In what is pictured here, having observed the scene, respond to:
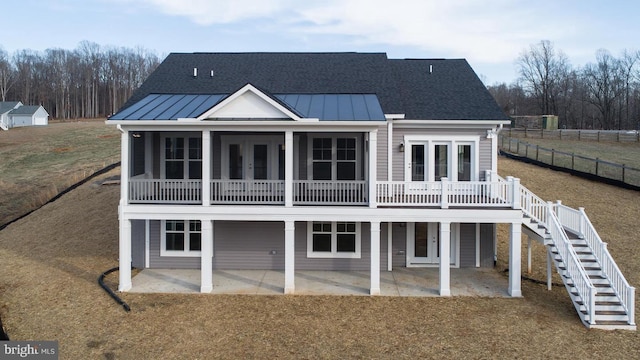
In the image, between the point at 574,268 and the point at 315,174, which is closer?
the point at 574,268

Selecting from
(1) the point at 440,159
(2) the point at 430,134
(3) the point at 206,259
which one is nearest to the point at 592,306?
(1) the point at 440,159

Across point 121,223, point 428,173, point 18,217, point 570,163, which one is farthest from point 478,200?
point 18,217

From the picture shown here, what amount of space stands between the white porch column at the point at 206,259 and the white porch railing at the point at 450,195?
5.41m

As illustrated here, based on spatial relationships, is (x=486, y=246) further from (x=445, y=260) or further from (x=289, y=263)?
(x=289, y=263)

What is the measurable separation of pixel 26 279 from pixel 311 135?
10.7 metres

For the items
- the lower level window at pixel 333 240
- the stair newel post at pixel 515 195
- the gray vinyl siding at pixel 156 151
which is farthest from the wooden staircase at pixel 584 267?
the gray vinyl siding at pixel 156 151

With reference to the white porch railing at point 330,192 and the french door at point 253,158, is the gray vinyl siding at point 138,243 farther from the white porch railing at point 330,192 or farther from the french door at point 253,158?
the white porch railing at point 330,192

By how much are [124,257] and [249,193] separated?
433 centimetres

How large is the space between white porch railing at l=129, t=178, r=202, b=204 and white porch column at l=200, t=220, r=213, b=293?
914 mm

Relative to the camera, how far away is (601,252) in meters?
12.6

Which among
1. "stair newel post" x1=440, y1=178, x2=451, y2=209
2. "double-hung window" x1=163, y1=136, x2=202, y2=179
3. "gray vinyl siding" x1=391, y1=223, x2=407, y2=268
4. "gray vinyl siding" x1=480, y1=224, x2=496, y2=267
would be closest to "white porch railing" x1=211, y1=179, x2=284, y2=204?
"double-hung window" x1=163, y1=136, x2=202, y2=179

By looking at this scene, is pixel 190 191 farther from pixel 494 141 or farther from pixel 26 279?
pixel 494 141

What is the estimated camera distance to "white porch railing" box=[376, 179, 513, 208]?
1370 cm

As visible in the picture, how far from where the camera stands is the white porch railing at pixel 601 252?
1126cm
